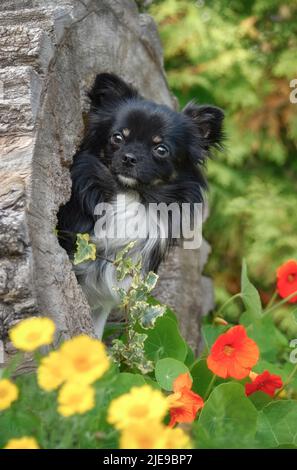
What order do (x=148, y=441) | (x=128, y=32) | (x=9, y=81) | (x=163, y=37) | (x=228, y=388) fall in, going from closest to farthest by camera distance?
(x=148, y=441)
(x=228, y=388)
(x=9, y=81)
(x=128, y=32)
(x=163, y=37)

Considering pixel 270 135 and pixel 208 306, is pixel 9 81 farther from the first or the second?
pixel 270 135

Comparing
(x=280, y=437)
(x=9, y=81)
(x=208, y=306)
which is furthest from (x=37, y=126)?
(x=208, y=306)

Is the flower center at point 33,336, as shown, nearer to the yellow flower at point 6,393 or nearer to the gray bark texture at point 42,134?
the yellow flower at point 6,393

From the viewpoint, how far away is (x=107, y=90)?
3508 millimetres

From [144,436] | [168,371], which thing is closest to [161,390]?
[168,371]

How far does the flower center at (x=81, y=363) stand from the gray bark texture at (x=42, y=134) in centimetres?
86

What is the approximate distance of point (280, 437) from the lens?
8.17 feet

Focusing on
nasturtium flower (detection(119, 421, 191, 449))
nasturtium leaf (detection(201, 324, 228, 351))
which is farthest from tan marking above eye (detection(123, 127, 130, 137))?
nasturtium flower (detection(119, 421, 191, 449))

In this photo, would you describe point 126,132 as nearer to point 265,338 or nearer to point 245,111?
point 265,338

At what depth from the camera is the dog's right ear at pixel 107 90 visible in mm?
3502

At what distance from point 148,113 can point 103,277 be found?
2.49 ft

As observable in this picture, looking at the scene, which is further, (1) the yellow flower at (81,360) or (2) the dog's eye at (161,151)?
(2) the dog's eye at (161,151)

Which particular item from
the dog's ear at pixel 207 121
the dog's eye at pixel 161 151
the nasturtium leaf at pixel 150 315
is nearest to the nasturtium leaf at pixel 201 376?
the nasturtium leaf at pixel 150 315

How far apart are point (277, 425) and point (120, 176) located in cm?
131
